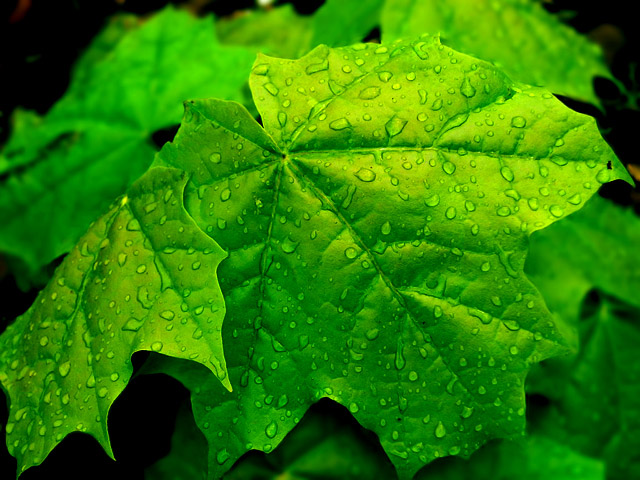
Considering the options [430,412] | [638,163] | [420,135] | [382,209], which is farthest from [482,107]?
[638,163]

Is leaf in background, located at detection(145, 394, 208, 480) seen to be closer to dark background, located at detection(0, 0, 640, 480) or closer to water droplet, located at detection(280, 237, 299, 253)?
dark background, located at detection(0, 0, 640, 480)

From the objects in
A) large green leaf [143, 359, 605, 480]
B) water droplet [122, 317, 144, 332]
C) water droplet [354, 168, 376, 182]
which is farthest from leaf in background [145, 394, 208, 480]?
water droplet [354, 168, 376, 182]

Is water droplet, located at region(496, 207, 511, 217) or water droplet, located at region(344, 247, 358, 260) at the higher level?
water droplet, located at region(496, 207, 511, 217)

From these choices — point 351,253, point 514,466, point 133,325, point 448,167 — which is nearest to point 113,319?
point 133,325

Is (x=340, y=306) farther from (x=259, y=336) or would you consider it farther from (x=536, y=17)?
(x=536, y=17)

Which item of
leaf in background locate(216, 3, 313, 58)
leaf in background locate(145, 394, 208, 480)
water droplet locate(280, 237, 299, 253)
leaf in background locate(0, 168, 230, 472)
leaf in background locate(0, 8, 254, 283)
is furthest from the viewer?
leaf in background locate(216, 3, 313, 58)

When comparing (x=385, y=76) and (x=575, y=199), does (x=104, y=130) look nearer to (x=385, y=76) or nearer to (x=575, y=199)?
(x=385, y=76)

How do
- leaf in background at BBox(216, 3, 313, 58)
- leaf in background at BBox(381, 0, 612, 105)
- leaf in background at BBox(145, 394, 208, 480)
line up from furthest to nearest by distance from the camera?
1. leaf in background at BBox(216, 3, 313, 58)
2. leaf in background at BBox(381, 0, 612, 105)
3. leaf in background at BBox(145, 394, 208, 480)
